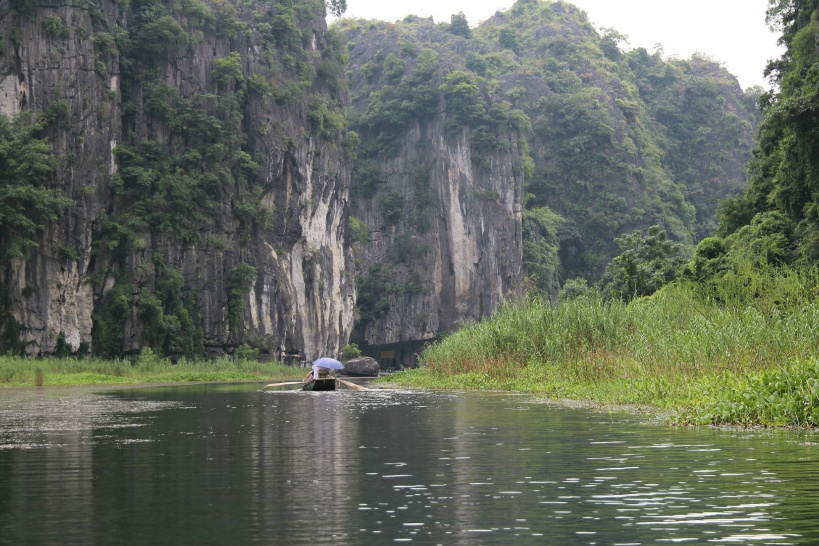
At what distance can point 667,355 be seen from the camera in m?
18.9

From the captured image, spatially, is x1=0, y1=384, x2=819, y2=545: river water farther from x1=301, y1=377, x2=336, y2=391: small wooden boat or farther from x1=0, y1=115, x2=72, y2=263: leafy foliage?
x1=0, y1=115, x2=72, y2=263: leafy foliage

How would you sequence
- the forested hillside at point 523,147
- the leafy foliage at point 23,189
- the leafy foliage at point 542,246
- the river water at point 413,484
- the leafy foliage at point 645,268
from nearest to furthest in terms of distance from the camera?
the river water at point 413,484 < the leafy foliage at point 645,268 < the leafy foliage at point 23,189 < the forested hillside at point 523,147 < the leafy foliage at point 542,246

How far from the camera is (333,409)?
2062 cm

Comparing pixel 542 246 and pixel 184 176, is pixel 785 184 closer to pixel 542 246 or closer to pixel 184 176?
pixel 184 176

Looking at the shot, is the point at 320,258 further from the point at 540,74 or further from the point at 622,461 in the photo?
the point at 622,461

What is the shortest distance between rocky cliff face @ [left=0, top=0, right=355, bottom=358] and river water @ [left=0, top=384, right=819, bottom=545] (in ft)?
123

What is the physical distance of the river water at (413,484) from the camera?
649cm

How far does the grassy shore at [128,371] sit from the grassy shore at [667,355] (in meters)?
16.4

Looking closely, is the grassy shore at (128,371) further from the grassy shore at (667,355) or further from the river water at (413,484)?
the river water at (413,484)

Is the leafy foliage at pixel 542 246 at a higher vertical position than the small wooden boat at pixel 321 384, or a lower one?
higher

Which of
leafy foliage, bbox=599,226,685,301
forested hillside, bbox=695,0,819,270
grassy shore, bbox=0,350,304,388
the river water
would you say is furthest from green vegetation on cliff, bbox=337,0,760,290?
the river water

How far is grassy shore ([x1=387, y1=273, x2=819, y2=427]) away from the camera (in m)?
13.5

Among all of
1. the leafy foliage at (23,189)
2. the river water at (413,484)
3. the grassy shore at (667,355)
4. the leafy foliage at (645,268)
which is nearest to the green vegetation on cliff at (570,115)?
the leafy foliage at (645,268)

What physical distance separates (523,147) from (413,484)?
78559 millimetres
